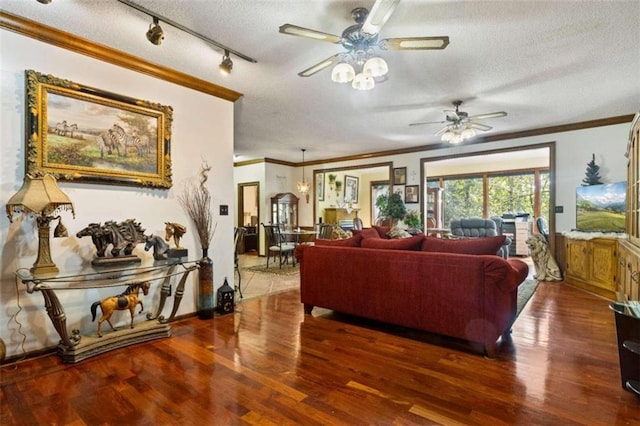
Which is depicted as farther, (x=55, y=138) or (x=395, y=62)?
(x=395, y=62)

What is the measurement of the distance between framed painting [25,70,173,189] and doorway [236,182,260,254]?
5335mm

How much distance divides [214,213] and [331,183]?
233 inches

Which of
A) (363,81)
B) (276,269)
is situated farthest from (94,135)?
(276,269)

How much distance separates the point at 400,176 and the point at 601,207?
11.8ft

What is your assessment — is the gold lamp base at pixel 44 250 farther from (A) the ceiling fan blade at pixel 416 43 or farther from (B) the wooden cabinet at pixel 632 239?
(B) the wooden cabinet at pixel 632 239

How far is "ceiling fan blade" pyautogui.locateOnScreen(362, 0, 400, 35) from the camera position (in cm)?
177

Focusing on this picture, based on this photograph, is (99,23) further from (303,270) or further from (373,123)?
(373,123)

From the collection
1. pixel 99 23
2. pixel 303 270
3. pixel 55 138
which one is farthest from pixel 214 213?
pixel 99 23

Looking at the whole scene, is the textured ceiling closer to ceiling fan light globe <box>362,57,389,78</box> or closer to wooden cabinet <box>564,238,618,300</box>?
ceiling fan light globe <box>362,57,389,78</box>

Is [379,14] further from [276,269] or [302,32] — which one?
[276,269]

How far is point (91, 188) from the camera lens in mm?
2867

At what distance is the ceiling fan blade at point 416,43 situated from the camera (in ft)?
7.07

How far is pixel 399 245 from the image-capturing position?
10.2 feet

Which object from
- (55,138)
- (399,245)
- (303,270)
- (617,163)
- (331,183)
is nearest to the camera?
(55,138)
